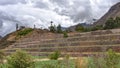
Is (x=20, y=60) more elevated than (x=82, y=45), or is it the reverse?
(x=20, y=60)

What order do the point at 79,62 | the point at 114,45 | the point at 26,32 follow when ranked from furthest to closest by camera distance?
the point at 26,32 < the point at 114,45 < the point at 79,62

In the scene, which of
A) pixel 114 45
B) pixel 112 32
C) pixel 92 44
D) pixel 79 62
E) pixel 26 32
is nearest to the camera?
pixel 79 62

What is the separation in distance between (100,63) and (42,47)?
34.0 metres

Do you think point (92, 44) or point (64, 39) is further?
point (64, 39)

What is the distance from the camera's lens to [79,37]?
165 ft

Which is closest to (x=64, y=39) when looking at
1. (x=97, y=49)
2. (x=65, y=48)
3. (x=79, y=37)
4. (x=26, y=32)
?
(x=79, y=37)

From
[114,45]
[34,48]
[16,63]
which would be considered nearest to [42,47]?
[34,48]

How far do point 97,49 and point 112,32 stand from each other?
865cm

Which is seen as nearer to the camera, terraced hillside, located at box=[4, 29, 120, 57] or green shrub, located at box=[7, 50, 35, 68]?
green shrub, located at box=[7, 50, 35, 68]

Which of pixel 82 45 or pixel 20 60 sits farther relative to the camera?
pixel 82 45

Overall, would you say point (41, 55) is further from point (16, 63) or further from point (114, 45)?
point (16, 63)

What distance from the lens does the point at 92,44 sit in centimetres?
4522

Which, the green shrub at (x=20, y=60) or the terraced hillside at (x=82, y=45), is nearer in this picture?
the green shrub at (x=20, y=60)

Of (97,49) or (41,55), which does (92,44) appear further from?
(41,55)
